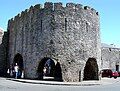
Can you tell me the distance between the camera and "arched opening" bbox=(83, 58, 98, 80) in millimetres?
27109

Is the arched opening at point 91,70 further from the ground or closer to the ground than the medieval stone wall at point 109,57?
closer to the ground

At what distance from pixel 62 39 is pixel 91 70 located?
554 centimetres

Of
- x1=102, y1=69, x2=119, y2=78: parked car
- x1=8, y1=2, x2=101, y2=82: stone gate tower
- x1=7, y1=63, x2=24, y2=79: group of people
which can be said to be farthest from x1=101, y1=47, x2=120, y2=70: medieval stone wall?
x1=7, y1=63, x2=24, y2=79: group of people

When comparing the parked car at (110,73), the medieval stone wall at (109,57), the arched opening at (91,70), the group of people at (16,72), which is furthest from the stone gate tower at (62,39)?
the medieval stone wall at (109,57)

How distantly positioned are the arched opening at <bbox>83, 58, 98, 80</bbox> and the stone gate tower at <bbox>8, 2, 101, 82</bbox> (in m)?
0.10

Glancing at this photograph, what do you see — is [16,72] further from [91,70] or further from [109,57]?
[109,57]

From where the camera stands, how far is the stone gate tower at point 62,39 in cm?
2433

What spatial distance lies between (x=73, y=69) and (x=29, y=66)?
4417mm

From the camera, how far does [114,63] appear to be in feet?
148

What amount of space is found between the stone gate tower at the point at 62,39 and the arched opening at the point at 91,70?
10cm

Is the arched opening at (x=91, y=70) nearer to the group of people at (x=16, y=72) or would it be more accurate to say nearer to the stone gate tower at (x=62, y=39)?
the stone gate tower at (x=62, y=39)

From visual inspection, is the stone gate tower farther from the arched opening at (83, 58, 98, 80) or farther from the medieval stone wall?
the medieval stone wall

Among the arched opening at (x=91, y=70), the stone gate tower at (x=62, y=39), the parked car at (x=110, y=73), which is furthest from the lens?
the parked car at (x=110, y=73)

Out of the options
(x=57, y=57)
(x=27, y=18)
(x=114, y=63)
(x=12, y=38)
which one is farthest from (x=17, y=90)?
(x=114, y=63)
